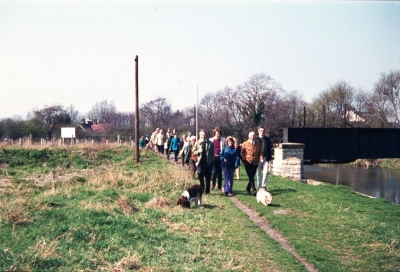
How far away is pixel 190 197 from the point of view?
10289 millimetres

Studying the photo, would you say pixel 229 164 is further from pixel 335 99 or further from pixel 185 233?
pixel 335 99

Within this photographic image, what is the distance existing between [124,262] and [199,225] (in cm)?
292

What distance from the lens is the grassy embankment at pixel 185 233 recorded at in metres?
5.95

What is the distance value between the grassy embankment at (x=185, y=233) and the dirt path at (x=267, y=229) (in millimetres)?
131

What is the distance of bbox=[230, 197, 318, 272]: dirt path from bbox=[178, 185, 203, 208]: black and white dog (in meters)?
1.14

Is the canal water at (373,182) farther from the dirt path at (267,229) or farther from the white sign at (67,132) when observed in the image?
the white sign at (67,132)

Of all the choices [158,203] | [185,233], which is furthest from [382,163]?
[185,233]

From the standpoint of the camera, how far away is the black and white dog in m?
10.2

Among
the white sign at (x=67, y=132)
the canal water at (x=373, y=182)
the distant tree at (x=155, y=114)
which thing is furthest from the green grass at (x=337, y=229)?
the distant tree at (x=155, y=114)

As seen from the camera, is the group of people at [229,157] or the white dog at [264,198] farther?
the group of people at [229,157]

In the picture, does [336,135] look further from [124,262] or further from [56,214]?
[124,262]

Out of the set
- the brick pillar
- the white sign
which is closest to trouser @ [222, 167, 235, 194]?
the brick pillar

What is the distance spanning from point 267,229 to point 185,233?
182cm

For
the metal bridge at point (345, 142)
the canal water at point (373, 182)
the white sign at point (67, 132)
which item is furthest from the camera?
the white sign at point (67, 132)
